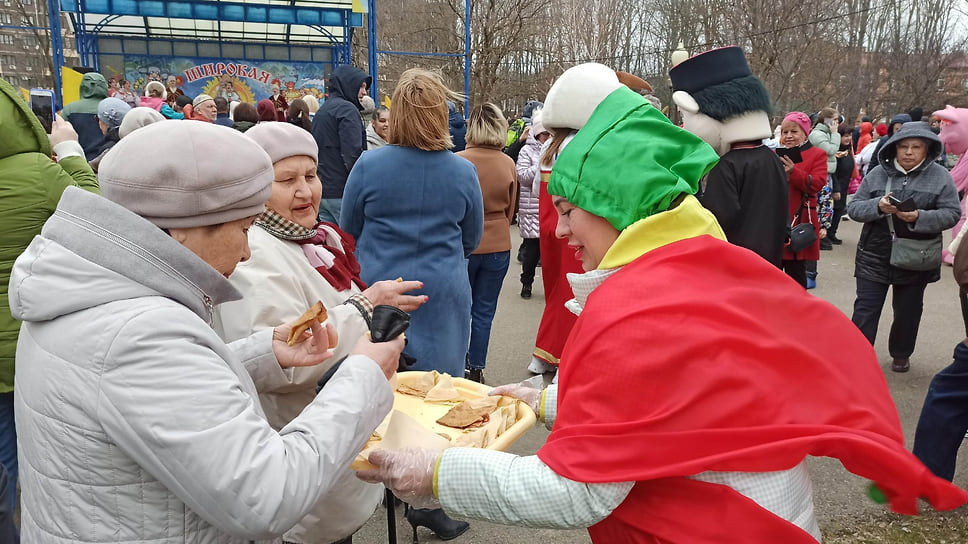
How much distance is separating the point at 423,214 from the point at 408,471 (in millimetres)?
2340

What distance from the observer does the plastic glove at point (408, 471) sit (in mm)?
1652

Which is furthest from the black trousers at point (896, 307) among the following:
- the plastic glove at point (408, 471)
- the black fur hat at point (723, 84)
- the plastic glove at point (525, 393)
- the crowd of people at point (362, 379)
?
the plastic glove at point (408, 471)

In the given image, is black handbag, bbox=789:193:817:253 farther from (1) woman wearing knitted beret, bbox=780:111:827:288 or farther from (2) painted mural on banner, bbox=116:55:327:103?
(2) painted mural on banner, bbox=116:55:327:103

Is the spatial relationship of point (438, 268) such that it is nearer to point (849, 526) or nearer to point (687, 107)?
point (687, 107)

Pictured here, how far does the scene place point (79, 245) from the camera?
4.22ft

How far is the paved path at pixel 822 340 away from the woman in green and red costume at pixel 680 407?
113 millimetres

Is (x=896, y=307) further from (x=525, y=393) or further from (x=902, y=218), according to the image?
(x=525, y=393)

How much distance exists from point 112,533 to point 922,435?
4.31 m

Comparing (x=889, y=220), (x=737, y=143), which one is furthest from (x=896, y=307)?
(x=737, y=143)

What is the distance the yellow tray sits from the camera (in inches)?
A: 76.2

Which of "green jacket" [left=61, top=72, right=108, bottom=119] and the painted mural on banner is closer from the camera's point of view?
"green jacket" [left=61, top=72, right=108, bottom=119]

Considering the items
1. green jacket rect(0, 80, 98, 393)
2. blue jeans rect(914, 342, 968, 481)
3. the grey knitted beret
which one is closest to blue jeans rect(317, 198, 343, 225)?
the grey knitted beret

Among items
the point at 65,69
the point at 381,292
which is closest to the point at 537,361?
the point at 381,292

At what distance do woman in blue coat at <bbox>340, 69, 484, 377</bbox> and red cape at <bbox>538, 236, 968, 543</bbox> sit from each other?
232 cm
